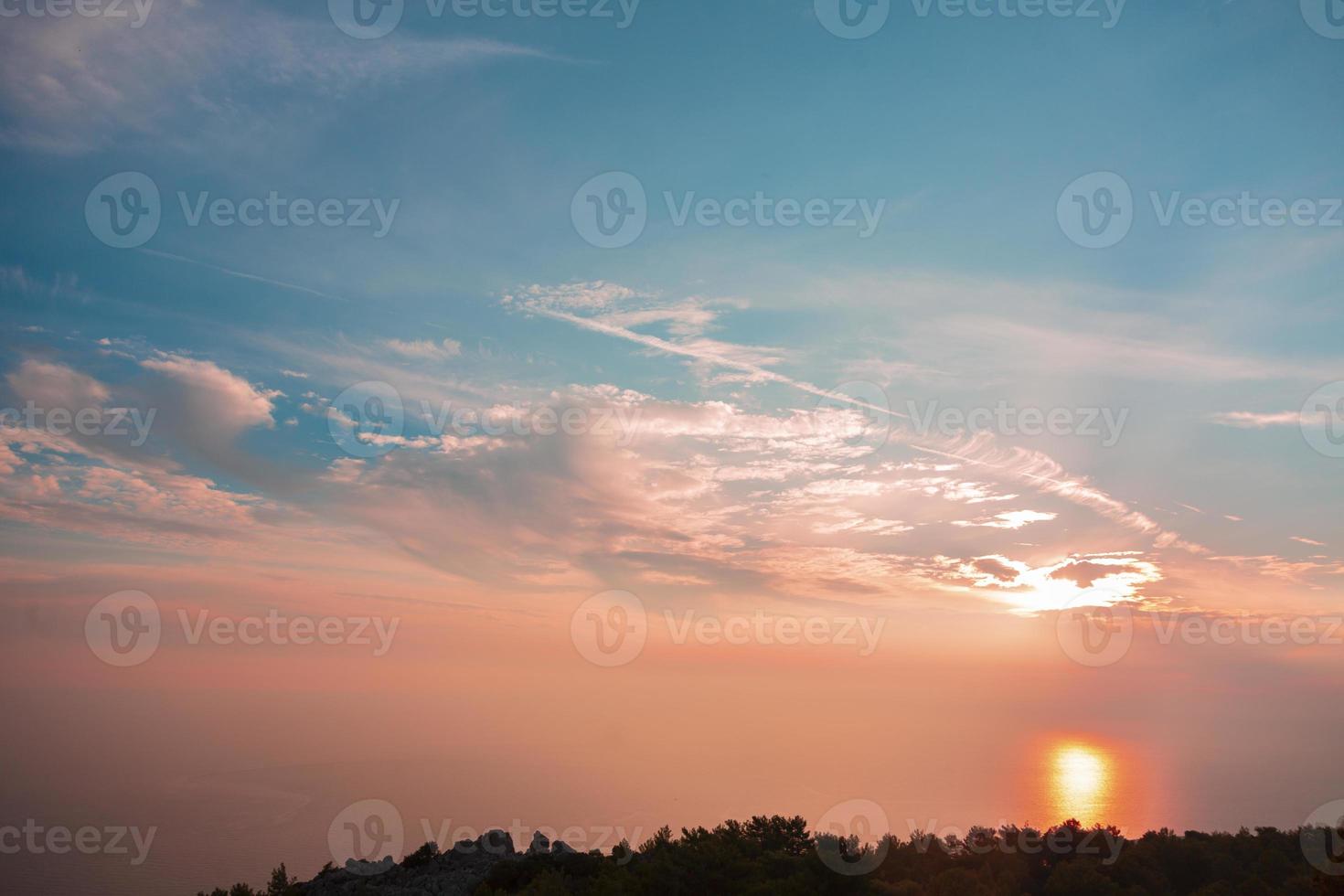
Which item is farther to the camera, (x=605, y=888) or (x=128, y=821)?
(x=128, y=821)

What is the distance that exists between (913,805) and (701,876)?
19522 cm

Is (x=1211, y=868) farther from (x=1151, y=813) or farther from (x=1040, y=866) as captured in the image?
(x=1151, y=813)

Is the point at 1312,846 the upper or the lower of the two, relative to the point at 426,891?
upper

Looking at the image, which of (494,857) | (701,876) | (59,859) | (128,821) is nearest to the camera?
(701,876)

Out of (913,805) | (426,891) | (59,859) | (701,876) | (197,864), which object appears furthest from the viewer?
(913,805)

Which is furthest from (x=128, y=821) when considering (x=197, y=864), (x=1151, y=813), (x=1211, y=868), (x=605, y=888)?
(x=1151, y=813)

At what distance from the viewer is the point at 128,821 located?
5881 inches

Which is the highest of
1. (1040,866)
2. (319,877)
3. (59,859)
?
(1040,866)

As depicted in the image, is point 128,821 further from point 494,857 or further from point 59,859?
point 494,857

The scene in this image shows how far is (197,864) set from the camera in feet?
399

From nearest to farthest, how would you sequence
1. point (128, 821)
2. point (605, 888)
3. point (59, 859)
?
point (605, 888), point (59, 859), point (128, 821)

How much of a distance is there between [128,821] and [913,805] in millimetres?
179774

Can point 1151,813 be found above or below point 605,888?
below

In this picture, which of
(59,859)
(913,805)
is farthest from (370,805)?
(913,805)
